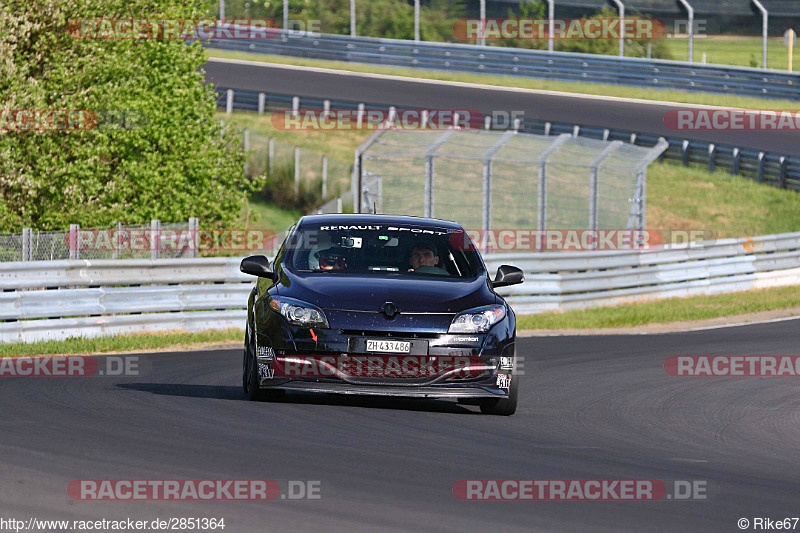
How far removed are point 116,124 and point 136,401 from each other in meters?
16.6

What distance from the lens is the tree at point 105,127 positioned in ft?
83.1

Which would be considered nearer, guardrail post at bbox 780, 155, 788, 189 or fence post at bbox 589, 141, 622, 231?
fence post at bbox 589, 141, 622, 231

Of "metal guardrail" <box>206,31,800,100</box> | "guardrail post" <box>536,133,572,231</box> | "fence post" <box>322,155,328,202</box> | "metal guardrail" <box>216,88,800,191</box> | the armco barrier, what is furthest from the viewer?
"metal guardrail" <box>206,31,800,100</box>

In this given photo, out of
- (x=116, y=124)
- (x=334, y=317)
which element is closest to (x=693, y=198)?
(x=116, y=124)

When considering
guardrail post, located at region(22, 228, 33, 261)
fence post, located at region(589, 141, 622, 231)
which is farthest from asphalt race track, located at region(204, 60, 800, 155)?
guardrail post, located at region(22, 228, 33, 261)

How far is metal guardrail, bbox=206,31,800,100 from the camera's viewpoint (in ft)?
138

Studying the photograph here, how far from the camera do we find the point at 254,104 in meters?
42.7

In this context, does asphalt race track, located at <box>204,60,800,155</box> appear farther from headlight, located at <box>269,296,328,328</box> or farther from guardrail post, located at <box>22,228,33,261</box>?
headlight, located at <box>269,296,328,328</box>

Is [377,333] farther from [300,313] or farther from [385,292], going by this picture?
[300,313]

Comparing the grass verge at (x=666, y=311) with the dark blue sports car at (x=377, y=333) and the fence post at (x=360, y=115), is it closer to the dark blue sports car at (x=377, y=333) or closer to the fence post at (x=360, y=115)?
the dark blue sports car at (x=377, y=333)

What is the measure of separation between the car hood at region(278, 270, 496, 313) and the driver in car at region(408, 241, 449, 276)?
25 cm

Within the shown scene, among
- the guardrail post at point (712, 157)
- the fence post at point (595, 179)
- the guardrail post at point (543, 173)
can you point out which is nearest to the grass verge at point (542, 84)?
the guardrail post at point (712, 157)

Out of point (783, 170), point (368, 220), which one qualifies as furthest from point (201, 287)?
point (783, 170)

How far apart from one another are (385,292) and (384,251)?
1.00 metres
